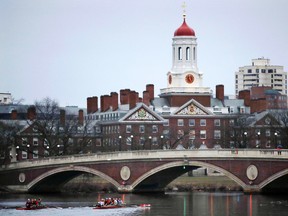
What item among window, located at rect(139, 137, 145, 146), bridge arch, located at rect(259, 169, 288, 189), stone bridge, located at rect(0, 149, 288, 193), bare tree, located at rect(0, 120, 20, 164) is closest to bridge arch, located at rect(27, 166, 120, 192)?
stone bridge, located at rect(0, 149, 288, 193)

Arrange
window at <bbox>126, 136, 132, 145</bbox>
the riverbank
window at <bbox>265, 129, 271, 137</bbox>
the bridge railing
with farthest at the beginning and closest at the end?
window at <bbox>265, 129, 271, 137</bbox>, window at <bbox>126, 136, 132, 145</bbox>, the riverbank, the bridge railing

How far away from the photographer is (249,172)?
138 m

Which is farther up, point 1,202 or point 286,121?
point 286,121

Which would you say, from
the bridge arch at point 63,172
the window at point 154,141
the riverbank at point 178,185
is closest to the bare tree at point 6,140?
the riverbank at point 178,185

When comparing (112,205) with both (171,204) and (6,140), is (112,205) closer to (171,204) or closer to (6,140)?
(171,204)

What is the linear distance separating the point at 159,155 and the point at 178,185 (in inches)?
673

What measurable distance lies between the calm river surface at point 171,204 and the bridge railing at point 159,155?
3.84 metres

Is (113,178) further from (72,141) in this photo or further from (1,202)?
(72,141)

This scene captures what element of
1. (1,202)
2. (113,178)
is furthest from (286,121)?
(1,202)

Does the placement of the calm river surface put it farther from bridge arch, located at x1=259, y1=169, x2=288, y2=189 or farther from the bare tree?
the bare tree

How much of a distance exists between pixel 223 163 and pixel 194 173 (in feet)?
133

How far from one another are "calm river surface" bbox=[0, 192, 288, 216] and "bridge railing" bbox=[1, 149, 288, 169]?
12.6 feet

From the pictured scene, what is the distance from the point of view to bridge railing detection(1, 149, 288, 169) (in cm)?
13688

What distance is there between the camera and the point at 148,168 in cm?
14312
